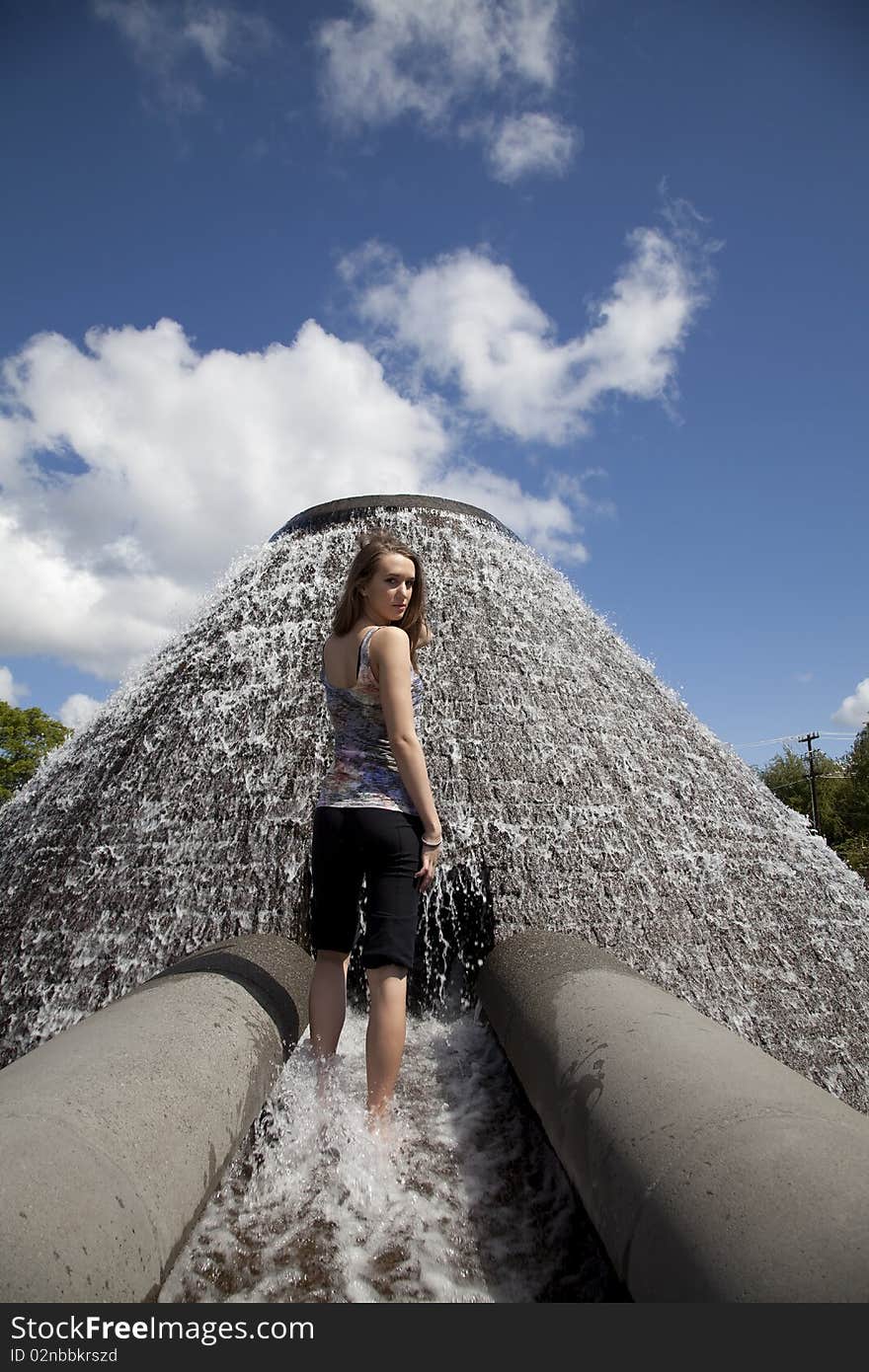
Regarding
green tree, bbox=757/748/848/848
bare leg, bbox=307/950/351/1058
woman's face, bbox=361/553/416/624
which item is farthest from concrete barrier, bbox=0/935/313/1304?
green tree, bbox=757/748/848/848

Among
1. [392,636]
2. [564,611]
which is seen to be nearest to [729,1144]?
[392,636]

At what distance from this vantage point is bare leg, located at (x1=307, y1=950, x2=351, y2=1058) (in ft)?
9.66

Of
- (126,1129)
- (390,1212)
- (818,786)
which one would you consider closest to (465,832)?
(390,1212)

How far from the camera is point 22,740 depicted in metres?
31.1

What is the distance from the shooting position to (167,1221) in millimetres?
1998

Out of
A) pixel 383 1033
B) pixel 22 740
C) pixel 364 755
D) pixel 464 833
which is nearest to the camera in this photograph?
pixel 383 1033

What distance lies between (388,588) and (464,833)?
9.59 feet

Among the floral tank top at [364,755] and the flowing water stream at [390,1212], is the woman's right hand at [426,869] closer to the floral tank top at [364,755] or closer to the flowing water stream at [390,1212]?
the floral tank top at [364,755]

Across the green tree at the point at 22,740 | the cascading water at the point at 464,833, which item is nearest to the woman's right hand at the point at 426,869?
the cascading water at the point at 464,833

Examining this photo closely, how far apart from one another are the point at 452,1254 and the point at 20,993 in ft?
13.9

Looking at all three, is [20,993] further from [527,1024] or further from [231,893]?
[527,1024]

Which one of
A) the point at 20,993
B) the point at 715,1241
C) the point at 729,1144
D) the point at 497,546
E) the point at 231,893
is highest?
the point at 497,546

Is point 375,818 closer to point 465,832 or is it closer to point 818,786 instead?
point 465,832

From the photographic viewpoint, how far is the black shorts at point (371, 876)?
2.79 metres
